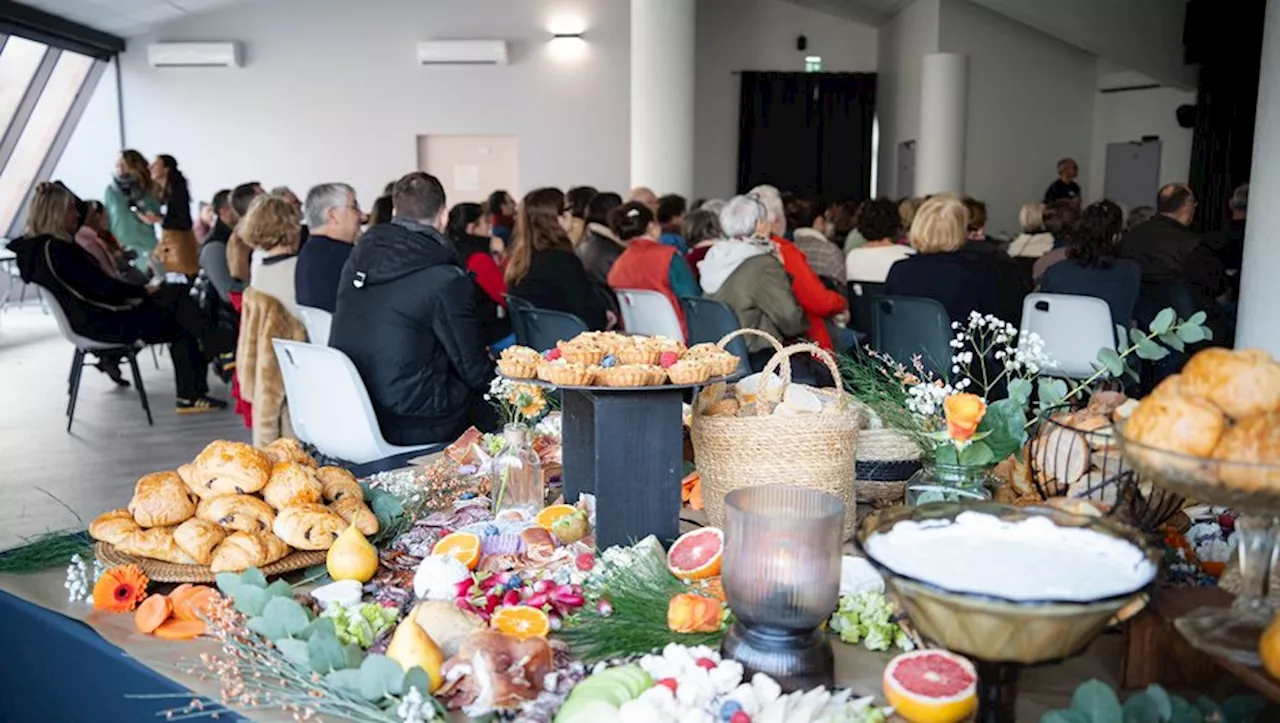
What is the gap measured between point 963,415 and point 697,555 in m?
0.46

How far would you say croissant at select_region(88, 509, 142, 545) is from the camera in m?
1.78

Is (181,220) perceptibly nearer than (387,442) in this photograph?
No

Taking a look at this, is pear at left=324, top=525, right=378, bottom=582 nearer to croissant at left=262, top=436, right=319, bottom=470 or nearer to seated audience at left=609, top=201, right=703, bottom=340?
croissant at left=262, top=436, right=319, bottom=470

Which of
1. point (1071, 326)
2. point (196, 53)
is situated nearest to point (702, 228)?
point (1071, 326)

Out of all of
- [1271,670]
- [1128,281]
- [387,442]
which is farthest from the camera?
[1128,281]

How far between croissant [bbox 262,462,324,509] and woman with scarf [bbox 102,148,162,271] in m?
7.38

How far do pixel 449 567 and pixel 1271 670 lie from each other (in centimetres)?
107

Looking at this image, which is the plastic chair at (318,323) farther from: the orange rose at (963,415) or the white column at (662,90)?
the white column at (662,90)

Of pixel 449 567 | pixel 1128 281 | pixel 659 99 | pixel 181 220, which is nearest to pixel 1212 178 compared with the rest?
pixel 659 99

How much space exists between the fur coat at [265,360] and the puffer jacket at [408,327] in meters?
0.70

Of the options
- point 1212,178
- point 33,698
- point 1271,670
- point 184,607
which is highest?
point 1212,178

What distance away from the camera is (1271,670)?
1.05 metres

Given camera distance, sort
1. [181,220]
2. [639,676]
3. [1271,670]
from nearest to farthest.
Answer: [1271,670] → [639,676] → [181,220]

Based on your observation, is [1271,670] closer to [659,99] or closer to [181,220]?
[181,220]
